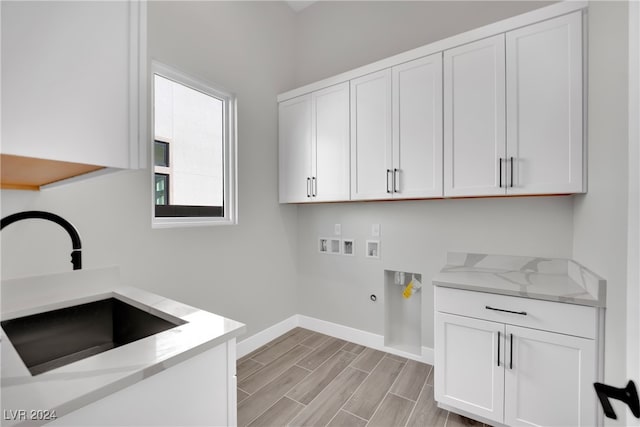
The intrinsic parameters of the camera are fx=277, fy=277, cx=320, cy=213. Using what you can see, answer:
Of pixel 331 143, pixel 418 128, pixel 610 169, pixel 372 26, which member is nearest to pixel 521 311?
pixel 610 169

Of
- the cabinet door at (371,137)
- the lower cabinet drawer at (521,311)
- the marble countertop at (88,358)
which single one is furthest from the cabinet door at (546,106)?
the marble countertop at (88,358)

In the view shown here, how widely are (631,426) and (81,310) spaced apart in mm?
1890

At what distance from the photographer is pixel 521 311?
146 cm

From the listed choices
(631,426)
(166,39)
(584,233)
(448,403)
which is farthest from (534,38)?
(166,39)

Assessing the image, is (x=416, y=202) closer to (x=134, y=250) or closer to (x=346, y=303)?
(x=346, y=303)

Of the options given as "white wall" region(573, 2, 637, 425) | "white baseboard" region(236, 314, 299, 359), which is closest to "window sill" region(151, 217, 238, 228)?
"white baseboard" region(236, 314, 299, 359)

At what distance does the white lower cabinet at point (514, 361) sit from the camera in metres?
1.32

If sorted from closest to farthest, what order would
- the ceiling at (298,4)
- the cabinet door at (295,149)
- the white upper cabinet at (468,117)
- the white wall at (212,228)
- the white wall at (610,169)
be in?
the white wall at (610,169) → the white wall at (212,228) → the white upper cabinet at (468,117) → the cabinet door at (295,149) → the ceiling at (298,4)

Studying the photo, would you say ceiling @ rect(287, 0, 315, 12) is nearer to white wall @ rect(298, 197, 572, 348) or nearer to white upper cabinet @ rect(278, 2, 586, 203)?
white upper cabinet @ rect(278, 2, 586, 203)

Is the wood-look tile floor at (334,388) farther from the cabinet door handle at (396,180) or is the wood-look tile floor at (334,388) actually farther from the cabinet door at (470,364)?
the cabinet door handle at (396,180)

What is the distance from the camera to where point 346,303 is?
2.73 m

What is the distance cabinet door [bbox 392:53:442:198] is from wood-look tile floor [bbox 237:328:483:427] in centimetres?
138

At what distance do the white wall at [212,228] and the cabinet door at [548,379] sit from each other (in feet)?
6.44

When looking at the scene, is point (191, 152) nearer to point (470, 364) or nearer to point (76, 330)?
point (76, 330)
